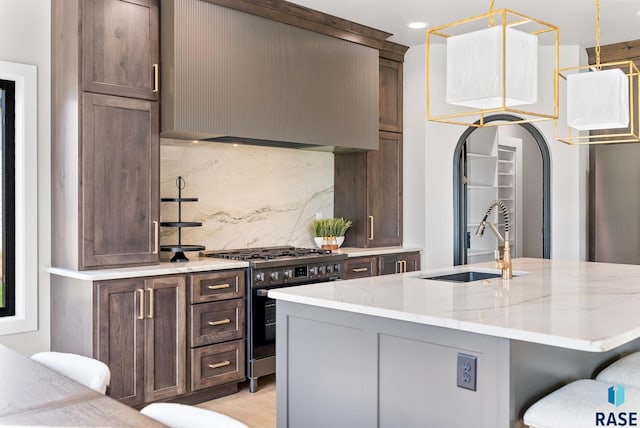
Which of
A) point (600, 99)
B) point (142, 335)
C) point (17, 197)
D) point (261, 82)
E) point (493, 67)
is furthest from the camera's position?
point (261, 82)

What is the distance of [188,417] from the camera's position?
1.41 m

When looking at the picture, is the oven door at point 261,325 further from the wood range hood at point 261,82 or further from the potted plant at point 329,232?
the wood range hood at point 261,82

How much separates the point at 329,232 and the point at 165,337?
6.23ft

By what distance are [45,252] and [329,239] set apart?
87.9 inches

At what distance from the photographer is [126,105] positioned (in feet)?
12.4

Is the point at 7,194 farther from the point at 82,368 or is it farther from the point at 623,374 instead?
the point at 623,374

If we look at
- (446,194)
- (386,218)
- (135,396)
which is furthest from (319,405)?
(446,194)

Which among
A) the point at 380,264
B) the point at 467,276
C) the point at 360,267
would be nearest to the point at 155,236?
the point at 360,267

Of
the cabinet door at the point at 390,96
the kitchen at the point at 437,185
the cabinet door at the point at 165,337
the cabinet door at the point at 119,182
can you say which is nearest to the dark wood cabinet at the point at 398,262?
the kitchen at the point at 437,185

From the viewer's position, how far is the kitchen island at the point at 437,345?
201 cm

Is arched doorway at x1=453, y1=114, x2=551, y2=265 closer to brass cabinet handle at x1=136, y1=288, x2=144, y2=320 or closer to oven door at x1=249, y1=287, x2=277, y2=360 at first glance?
oven door at x1=249, y1=287, x2=277, y2=360

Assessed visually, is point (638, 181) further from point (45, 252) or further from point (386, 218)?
point (45, 252)

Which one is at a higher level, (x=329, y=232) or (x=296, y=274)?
(x=329, y=232)

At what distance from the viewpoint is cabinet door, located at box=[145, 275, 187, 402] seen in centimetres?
370
